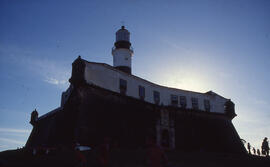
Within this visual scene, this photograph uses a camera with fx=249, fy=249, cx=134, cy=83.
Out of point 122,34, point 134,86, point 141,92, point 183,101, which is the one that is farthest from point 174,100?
point 122,34

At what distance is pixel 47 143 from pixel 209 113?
21.7 metres

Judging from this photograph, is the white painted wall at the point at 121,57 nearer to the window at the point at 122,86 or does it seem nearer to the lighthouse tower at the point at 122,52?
the lighthouse tower at the point at 122,52

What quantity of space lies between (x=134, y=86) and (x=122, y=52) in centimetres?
869

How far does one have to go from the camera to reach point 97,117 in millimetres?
23500

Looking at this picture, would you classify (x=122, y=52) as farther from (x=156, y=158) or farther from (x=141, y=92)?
(x=156, y=158)

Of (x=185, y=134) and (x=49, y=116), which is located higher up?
(x=49, y=116)

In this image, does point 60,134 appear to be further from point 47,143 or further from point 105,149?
point 105,149

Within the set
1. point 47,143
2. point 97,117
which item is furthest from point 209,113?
point 47,143

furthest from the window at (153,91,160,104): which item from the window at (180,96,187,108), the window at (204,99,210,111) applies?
the window at (204,99,210,111)

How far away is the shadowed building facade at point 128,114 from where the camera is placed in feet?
77.1

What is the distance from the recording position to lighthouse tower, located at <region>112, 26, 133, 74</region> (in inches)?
1393

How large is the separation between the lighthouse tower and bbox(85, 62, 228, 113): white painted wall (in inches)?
211

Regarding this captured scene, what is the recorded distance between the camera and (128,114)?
87.8 ft

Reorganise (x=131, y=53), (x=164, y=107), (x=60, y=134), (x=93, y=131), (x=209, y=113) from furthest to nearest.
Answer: (x=131, y=53) → (x=209, y=113) → (x=164, y=107) → (x=60, y=134) → (x=93, y=131)
